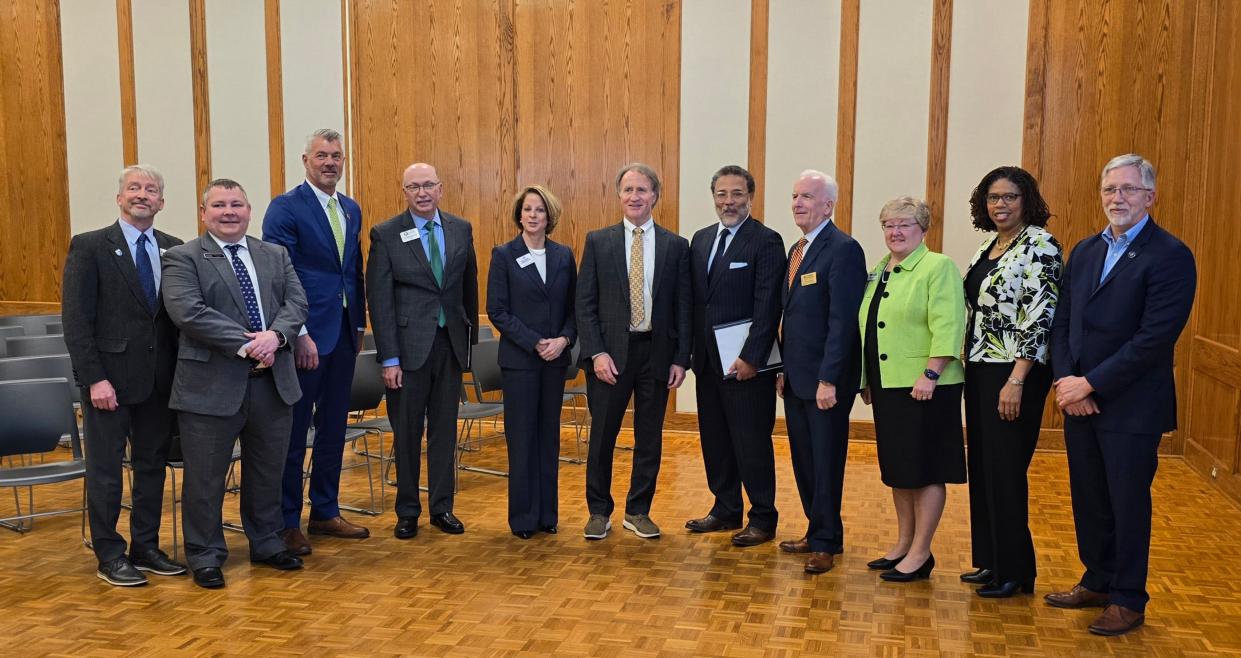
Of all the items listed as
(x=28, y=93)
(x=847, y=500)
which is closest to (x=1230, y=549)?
(x=847, y=500)

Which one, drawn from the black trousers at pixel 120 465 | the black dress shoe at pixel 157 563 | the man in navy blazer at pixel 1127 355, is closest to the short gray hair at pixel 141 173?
the black trousers at pixel 120 465

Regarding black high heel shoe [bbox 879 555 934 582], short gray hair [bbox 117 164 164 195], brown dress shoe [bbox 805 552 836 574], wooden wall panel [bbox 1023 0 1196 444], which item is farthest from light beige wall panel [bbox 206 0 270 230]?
black high heel shoe [bbox 879 555 934 582]

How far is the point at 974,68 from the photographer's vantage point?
262 inches

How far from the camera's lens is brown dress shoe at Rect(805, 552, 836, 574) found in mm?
3996

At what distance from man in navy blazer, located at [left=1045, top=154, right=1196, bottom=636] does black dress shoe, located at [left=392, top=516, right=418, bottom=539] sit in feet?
9.11

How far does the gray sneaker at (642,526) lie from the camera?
451 centimetres

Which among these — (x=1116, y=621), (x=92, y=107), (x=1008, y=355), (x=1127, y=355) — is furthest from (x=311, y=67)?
(x=1116, y=621)

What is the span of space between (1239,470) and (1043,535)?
153 cm

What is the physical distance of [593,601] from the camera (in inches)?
144

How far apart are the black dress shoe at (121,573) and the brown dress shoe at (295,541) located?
0.60m

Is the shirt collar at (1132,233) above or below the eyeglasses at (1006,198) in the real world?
below

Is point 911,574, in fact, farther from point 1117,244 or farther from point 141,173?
point 141,173

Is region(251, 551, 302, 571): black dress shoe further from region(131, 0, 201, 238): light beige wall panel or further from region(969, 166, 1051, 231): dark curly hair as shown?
region(131, 0, 201, 238): light beige wall panel

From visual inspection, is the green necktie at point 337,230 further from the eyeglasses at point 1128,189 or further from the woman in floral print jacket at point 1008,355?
the eyeglasses at point 1128,189
